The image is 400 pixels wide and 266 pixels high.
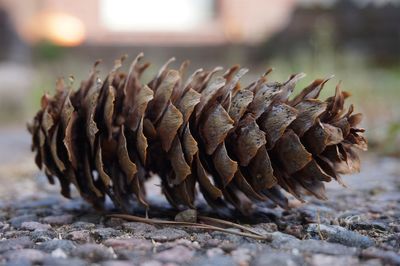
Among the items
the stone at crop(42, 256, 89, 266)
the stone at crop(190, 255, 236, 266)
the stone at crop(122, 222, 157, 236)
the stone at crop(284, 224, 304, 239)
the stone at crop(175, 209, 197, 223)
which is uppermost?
the stone at crop(175, 209, 197, 223)

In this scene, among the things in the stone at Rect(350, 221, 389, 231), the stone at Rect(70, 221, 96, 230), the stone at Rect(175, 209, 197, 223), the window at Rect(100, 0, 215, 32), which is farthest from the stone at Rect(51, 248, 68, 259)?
the window at Rect(100, 0, 215, 32)

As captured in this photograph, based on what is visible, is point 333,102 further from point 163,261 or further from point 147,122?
point 163,261

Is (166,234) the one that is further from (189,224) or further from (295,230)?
(295,230)

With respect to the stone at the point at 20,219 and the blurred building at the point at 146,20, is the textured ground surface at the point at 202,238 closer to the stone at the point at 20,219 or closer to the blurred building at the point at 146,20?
the stone at the point at 20,219

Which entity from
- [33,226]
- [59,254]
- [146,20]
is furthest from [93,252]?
[146,20]

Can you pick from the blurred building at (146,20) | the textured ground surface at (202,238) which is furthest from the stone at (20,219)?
the blurred building at (146,20)

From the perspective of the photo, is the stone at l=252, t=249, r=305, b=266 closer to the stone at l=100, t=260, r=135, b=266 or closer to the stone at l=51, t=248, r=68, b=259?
the stone at l=100, t=260, r=135, b=266

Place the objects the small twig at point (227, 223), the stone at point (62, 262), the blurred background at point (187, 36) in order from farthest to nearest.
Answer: the blurred background at point (187, 36), the small twig at point (227, 223), the stone at point (62, 262)
